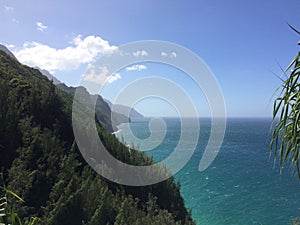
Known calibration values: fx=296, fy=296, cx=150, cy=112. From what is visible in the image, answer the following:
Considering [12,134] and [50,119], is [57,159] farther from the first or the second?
[50,119]

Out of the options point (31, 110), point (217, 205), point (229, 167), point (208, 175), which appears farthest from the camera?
point (229, 167)

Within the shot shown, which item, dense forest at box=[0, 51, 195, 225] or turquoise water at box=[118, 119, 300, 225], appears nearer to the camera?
dense forest at box=[0, 51, 195, 225]

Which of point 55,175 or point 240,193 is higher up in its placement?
point 55,175

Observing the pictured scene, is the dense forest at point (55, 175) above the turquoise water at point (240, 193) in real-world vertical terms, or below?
above

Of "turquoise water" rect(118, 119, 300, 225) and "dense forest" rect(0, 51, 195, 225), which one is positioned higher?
"dense forest" rect(0, 51, 195, 225)

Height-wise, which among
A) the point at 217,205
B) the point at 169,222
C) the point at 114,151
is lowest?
the point at 217,205

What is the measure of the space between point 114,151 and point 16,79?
7967 mm

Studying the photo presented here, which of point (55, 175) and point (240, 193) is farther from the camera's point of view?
point (240, 193)

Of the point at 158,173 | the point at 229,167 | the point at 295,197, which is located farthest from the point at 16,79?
the point at 229,167

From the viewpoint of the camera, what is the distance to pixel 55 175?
14.3m

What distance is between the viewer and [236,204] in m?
32.6

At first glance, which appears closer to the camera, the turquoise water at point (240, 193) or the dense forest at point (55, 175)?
the dense forest at point (55, 175)

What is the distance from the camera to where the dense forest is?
1235cm

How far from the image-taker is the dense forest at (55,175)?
1235 cm
